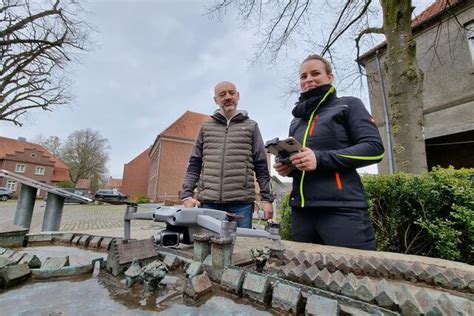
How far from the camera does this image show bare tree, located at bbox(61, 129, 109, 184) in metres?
30.7

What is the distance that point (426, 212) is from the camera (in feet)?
7.91

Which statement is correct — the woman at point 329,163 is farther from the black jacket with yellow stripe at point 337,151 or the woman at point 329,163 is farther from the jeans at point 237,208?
the jeans at point 237,208

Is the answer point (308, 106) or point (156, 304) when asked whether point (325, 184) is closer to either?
point (308, 106)

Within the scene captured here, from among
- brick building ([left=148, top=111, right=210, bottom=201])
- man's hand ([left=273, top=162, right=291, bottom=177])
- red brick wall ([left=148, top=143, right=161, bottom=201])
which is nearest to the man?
man's hand ([left=273, top=162, right=291, bottom=177])

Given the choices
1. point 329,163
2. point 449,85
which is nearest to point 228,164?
point 329,163

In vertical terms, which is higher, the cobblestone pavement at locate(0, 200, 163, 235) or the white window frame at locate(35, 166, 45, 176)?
the white window frame at locate(35, 166, 45, 176)

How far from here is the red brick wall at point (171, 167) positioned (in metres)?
24.2

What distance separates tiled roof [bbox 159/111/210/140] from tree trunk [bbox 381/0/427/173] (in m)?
21.4

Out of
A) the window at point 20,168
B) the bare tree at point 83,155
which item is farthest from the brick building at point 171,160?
the window at point 20,168

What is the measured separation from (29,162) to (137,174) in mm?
12700

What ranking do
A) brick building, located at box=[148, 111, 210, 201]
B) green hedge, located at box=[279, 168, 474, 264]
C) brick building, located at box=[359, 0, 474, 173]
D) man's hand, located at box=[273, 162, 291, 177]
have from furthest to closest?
brick building, located at box=[148, 111, 210, 201]
brick building, located at box=[359, 0, 474, 173]
green hedge, located at box=[279, 168, 474, 264]
man's hand, located at box=[273, 162, 291, 177]

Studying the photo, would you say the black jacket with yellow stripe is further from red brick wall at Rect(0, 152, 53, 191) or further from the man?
red brick wall at Rect(0, 152, 53, 191)

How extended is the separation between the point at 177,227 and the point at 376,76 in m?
9.87

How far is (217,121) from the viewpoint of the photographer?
6.48 ft
